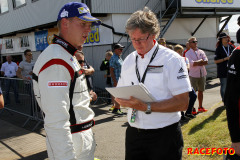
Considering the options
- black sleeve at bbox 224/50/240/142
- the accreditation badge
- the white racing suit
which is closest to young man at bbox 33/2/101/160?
the white racing suit

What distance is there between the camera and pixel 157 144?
2166 mm

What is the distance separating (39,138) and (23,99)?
201 centimetres

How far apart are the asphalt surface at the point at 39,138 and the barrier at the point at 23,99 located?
11.9 inches

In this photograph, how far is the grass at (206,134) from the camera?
4.04m

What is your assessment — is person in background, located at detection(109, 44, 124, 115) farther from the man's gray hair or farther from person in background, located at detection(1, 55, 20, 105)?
the man's gray hair

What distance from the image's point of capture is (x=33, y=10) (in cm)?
1466

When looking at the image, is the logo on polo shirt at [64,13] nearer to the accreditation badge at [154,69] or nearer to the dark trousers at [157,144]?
the accreditation badge at [154,69]

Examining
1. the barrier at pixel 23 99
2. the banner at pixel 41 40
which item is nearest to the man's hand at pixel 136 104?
the barrier at pixel 23 99

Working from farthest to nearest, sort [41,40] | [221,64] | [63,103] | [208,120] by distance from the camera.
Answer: [41,40] → [221,64] → [208,120] → [63,103]

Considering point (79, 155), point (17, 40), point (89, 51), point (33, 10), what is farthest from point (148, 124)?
point (17, 40)

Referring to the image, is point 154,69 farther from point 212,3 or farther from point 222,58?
point 212,3

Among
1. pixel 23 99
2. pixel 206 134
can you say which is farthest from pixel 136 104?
pixel 23 99

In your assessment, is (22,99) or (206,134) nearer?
(206,134)

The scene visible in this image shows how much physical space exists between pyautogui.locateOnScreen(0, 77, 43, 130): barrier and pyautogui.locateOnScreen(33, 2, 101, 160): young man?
15.4 ft
